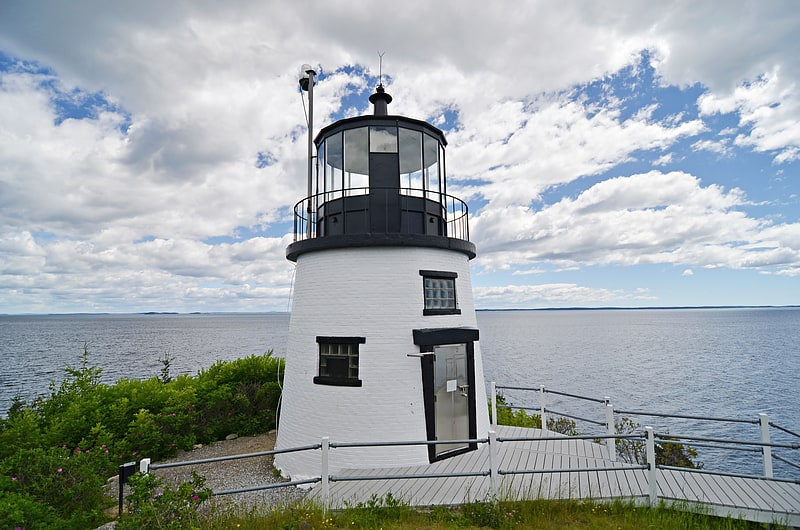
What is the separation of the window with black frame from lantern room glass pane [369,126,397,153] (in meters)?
4.17

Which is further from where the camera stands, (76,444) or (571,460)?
(76,444)

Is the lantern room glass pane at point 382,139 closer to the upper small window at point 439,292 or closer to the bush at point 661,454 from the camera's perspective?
the upper small window at point 439,292

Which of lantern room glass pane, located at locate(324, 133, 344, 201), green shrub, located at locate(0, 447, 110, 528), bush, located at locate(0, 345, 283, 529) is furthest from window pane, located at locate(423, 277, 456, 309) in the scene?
green shrub, located at locate(0, 447, 110, 528)

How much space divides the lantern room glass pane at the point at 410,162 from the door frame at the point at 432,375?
3.14 m

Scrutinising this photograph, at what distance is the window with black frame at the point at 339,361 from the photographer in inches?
353

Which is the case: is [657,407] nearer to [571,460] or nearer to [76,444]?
[571,460]

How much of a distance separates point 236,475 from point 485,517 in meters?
5.52

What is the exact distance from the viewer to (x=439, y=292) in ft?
31.8

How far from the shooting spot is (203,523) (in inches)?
237

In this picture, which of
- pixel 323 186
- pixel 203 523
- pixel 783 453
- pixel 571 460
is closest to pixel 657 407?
pixel 783 453

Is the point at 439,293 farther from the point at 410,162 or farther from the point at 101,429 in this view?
the point at 101,429

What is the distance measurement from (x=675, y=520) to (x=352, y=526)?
4631mm

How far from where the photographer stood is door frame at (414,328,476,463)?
8922 mm

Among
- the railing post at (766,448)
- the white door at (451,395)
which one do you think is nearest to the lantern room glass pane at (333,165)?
the white door at (451,395)
